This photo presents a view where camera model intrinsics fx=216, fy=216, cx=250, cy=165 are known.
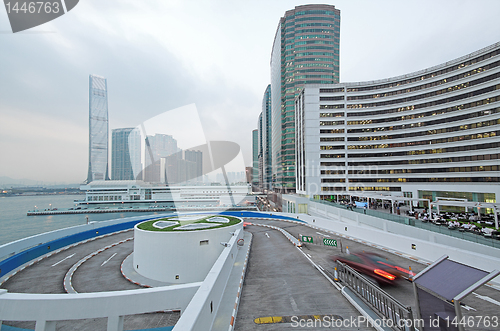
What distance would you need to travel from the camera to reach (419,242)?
580 inches

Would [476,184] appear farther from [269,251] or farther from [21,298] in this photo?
[21,298]

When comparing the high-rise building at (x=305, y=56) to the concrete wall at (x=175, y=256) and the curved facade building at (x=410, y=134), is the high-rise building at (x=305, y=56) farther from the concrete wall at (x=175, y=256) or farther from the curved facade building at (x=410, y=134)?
the concrete wall at (x=175, y=256)

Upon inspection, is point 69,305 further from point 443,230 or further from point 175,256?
point 443,230

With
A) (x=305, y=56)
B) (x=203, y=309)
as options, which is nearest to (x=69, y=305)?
(x=203, y=309)

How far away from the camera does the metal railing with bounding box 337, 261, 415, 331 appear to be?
230 inches

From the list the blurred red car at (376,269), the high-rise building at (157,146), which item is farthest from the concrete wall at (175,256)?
the high-rise building at (157,146)

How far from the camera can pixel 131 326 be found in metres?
10.0

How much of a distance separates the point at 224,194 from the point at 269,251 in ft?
296

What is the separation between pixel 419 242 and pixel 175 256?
1692 centimetres

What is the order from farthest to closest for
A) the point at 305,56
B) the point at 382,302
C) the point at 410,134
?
the point at 305,56 → the point at 410,134 → the point at 382,302

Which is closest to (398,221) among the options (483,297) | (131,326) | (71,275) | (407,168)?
(483,297)

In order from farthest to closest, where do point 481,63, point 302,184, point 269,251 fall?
point 302,184, point 481,63, point 269,251

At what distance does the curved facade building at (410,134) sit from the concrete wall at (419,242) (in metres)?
37.4

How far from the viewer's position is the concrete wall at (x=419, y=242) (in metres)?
12.0
